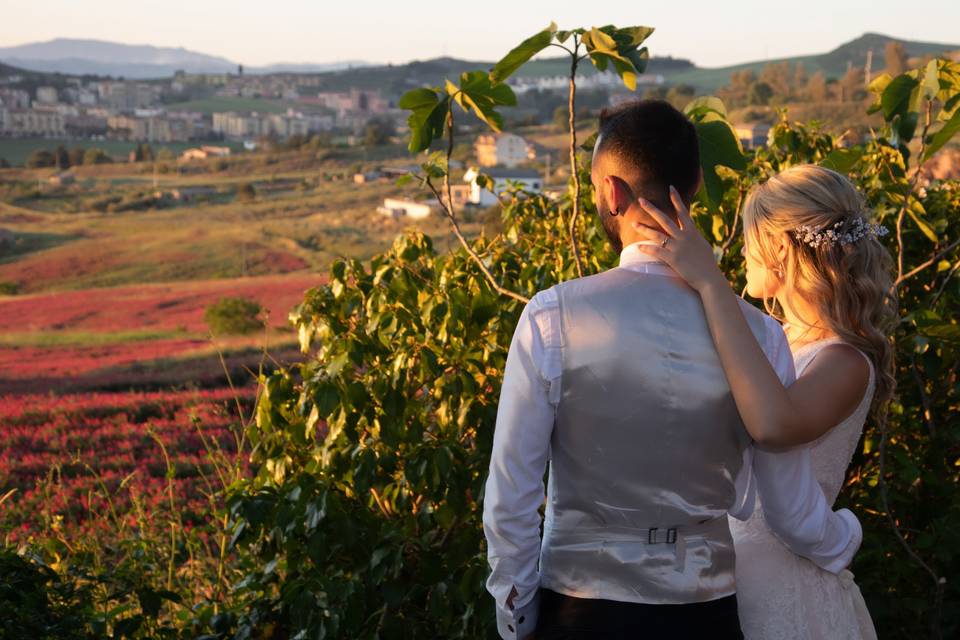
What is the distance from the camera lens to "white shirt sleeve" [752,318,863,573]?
151cm

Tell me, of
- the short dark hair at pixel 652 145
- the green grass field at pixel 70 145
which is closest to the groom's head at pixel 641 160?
the short dark hair at pixel 652 145

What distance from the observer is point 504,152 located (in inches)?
1524

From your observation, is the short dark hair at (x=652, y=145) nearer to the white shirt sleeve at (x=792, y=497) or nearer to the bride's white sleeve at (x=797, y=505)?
the white shirt sleeve at (x=792, y=497)

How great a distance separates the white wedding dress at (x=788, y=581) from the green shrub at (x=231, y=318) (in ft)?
45.3

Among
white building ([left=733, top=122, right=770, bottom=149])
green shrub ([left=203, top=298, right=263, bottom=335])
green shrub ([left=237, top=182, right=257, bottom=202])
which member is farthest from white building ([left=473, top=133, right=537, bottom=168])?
green shrub ([left=203, top=298, right=263, bottom=335])

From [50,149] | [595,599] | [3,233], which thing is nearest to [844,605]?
[595,599]

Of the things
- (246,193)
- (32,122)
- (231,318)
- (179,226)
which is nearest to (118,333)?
(231,318)

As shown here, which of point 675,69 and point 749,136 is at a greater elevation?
point 675,69

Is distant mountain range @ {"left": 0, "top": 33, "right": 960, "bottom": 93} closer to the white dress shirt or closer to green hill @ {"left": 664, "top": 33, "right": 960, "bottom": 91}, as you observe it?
green hill @ {"left": 664, "top": 33, "right": 960, "bottom": 91}

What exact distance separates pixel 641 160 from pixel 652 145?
0.08ft

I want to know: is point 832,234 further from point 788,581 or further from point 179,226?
point 179,226

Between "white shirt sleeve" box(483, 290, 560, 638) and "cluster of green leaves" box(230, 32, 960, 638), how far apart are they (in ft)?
2.62

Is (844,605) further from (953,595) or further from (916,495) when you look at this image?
(953,595)

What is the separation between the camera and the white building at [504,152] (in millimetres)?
38125
